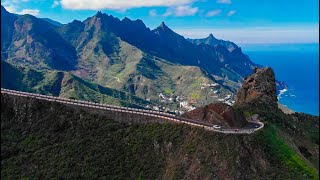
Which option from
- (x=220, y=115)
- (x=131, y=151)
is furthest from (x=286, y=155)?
(x=131, y=151)

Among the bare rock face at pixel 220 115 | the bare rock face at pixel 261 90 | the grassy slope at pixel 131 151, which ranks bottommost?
the grassy slope at pixel 131 151

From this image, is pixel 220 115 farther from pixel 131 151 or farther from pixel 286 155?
pixel 131 151

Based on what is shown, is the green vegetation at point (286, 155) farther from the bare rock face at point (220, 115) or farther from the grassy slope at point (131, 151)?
the bare rock face at point (220, 115)

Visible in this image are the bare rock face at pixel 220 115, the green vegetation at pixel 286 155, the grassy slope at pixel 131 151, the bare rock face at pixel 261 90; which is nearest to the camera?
the grassy slope at pixel 131 151

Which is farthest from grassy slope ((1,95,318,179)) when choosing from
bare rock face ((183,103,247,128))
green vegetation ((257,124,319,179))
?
bare rock face ((183,103,247,128))

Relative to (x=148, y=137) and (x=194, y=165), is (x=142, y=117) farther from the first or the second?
(x=194, y=165)

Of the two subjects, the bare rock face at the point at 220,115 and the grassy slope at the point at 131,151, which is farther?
the bare rock face at the point at 220,115

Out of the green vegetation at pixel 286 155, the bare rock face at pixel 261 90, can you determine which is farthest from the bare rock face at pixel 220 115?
the bare rock face at pixel 261 90

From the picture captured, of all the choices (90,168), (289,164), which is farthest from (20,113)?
(289,164)
